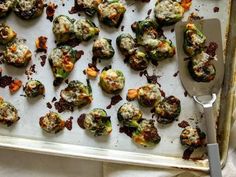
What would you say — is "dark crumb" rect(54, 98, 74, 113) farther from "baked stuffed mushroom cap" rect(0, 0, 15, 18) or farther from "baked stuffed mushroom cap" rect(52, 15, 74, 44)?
"baked stuffed mushroom cap" rect(0, 0, 15, 18)

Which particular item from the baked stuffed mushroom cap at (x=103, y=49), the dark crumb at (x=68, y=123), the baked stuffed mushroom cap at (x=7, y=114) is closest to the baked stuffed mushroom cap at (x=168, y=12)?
the baked stuffed mushroom cap at (x=103, y=49)

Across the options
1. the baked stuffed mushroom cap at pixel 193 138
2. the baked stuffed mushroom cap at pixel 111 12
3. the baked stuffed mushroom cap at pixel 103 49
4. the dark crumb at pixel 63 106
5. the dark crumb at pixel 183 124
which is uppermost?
the baked stuffed mushroom cap at pixel 111 12

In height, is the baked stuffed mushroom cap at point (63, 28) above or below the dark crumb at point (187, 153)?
above

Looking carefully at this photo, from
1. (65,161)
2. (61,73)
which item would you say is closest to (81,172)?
(65,161)

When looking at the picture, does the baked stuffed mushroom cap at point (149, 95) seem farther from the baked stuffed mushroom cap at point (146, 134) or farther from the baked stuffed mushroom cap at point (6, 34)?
the baked stuffed mushroom cap at point (6, 34)

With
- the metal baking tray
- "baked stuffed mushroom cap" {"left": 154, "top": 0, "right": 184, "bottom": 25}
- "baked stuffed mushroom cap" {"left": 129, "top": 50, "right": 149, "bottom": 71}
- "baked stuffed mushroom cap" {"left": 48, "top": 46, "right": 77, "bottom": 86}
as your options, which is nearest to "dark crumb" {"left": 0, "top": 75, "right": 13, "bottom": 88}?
the metal baking tray

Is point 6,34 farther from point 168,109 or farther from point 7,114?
point 168,109
